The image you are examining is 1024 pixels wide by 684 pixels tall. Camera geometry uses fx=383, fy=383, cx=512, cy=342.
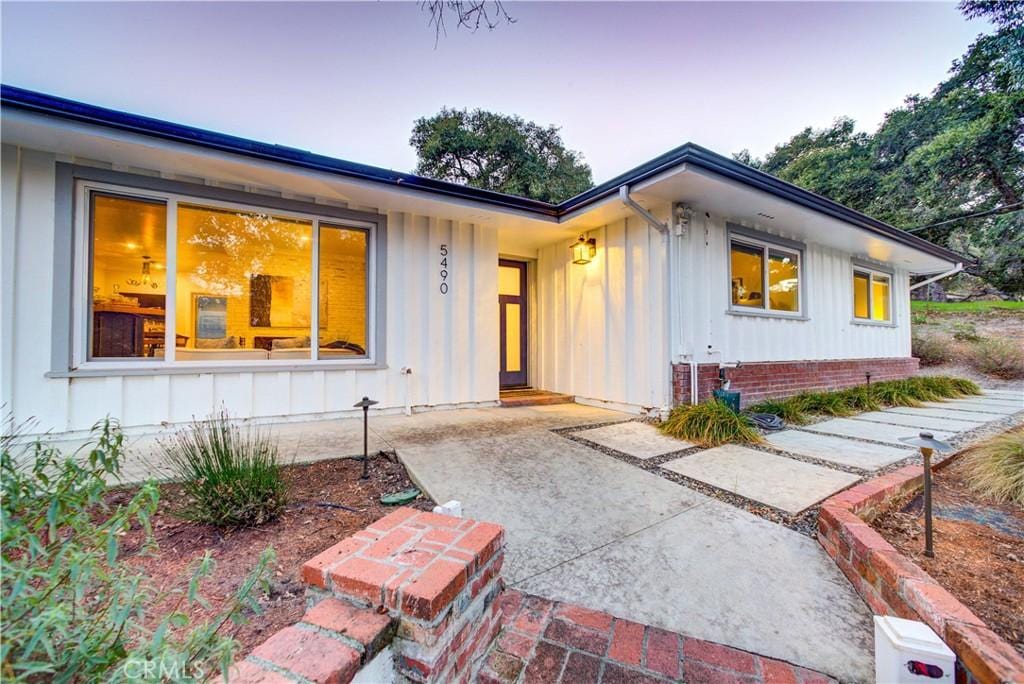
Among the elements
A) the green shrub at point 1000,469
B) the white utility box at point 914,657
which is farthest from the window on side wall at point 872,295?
the white utility box at point 914,657

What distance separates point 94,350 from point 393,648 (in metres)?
4.60

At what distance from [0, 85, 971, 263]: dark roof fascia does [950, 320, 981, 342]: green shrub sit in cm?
956

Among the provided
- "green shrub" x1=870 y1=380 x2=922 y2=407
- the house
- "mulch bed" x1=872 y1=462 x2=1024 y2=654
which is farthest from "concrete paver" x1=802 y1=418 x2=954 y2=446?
"green shrub" x1=870 y1=380 x2=922 y2=407

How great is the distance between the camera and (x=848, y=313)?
24.0ft

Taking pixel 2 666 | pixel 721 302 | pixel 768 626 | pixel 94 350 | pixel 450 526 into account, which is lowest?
pixel 768 626

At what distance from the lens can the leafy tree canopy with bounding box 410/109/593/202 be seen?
13.9 metres

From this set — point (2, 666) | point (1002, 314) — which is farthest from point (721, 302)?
point (1002, 314)

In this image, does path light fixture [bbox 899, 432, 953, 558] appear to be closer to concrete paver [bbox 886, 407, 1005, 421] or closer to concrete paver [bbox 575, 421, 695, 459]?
concrete paver [bbox 575, 421, 695, 459]

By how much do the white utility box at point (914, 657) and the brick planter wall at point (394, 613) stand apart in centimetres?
122

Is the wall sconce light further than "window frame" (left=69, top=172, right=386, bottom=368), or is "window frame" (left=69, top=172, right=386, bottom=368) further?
the wall sconce light

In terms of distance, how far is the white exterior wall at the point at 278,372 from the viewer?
3.36 meters

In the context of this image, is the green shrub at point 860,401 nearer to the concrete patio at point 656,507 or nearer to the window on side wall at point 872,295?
the concrete patio at point 656,507

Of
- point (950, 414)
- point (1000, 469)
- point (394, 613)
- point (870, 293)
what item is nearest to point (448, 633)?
point (394, 613)

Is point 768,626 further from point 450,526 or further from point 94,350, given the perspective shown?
point 94,350
